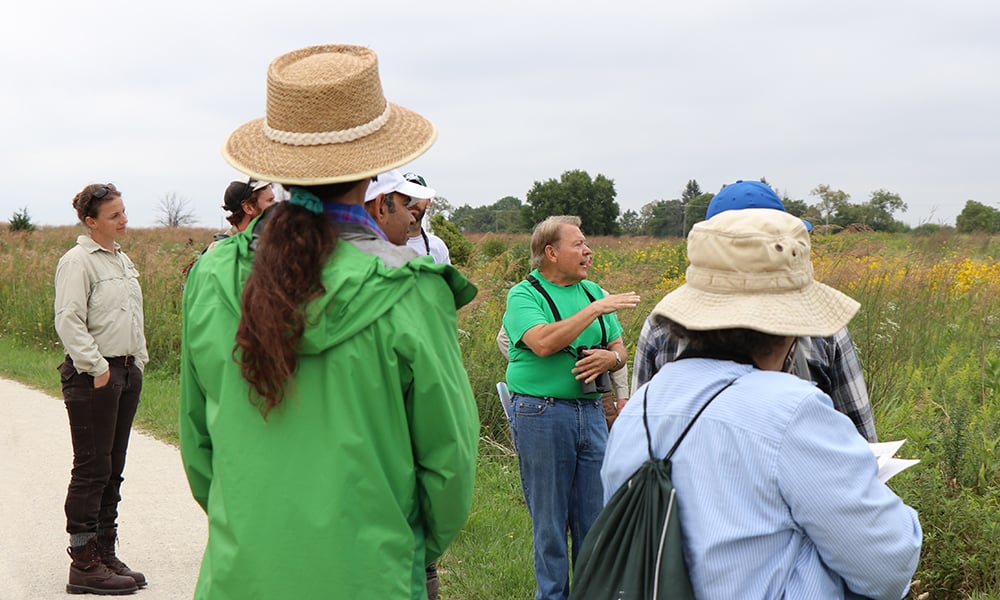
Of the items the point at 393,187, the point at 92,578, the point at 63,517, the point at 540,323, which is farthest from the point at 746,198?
the point at 63,517

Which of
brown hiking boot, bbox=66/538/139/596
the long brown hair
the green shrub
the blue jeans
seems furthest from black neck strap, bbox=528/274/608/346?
the green shrub

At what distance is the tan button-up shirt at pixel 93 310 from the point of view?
17.7 feet

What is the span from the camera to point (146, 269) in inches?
573

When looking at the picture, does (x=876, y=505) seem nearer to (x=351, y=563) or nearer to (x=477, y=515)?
(x=351, y=563)

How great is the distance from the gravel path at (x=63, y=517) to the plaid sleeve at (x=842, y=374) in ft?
12.3

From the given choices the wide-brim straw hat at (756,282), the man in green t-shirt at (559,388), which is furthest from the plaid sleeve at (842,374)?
the man in green t-shirt at (559,388)

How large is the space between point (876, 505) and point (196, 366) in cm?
160

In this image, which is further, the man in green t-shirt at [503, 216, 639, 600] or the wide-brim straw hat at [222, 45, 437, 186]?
the man in green t-shirt at [503, 216, 639, 600]

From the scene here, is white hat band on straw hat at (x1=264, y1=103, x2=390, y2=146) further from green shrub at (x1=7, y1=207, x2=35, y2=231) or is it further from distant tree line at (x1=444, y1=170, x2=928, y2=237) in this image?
green shrub at (x1=7, y1=207, x2=35, y2=231)

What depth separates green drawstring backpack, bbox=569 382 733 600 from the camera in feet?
6.91

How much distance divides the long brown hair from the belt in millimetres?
3625

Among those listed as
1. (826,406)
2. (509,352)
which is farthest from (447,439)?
(509,352)

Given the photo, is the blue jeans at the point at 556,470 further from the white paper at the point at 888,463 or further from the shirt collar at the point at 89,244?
the shirt collar at the point at 89,244

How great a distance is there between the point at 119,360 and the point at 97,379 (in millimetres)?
226
